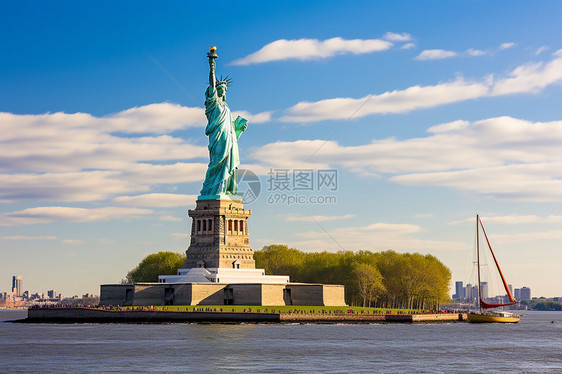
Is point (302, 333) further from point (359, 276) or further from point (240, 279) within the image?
point (359, 276)

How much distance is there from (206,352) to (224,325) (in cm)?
3350

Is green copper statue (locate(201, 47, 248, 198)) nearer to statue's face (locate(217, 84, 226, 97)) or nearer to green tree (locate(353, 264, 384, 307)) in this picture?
statue's face (locate(217, 84, 226, 97))

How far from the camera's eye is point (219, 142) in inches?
5448

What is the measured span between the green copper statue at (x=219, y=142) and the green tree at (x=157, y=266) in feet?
86.4

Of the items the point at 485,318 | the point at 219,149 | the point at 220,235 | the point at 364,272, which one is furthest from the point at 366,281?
the point at 219,149

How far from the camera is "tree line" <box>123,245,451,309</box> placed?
499ft

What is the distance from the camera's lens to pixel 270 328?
106 metres

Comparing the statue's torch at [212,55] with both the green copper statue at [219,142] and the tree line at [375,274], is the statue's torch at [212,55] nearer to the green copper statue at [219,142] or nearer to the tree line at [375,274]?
the green copper statue at [219,142]

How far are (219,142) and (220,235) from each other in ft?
48.0

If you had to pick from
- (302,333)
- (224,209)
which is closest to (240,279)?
→ (224,209)

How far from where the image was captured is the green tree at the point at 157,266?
532 ft

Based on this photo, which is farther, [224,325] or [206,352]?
[224,325]

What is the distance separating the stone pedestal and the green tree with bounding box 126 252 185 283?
24.1 metres

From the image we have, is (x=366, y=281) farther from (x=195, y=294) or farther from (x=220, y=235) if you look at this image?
(x=195, y=294)
